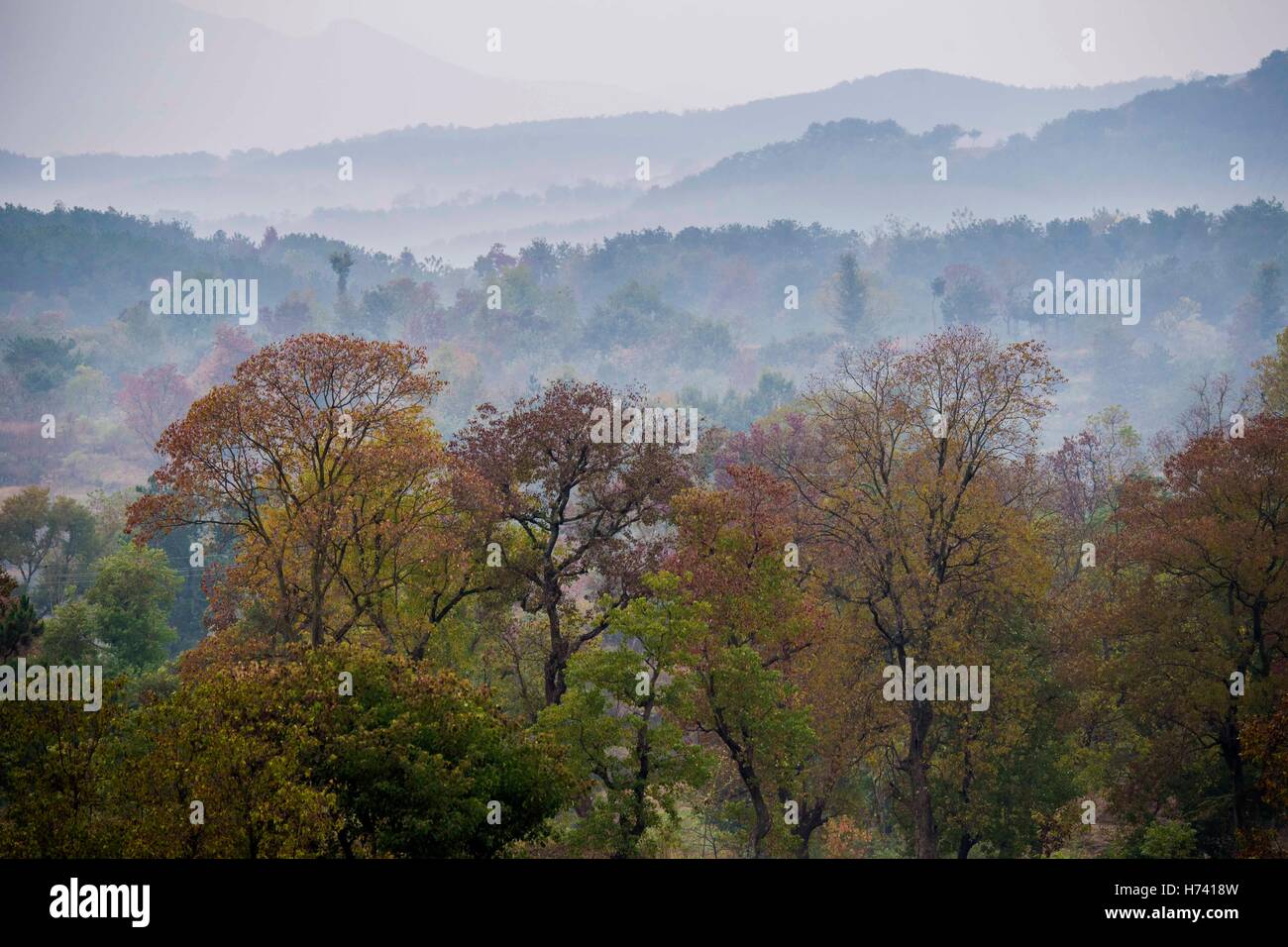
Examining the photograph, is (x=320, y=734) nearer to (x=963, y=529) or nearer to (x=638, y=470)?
(x=638, y=470)

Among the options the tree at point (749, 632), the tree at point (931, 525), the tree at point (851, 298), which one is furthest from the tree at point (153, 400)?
the tree at point (749, 632)

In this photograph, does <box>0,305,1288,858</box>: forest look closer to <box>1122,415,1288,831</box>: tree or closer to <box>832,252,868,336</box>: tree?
<box>1122,415,1288,831</box>: tree

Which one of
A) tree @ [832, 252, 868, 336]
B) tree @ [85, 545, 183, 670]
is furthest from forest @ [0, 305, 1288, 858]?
tree @ [832, 252, 868, 336]

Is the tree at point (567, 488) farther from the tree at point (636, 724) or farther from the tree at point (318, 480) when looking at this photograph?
the tree at point (636, 724)

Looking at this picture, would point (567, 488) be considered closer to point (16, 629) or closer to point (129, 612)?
point (16, 629)

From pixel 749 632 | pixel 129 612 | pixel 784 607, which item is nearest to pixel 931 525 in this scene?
pixel 784 607

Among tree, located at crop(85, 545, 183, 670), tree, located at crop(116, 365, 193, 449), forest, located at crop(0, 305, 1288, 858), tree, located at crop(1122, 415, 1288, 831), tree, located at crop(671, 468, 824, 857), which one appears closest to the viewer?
forest, located at crop(0, 305, 1288, 858)

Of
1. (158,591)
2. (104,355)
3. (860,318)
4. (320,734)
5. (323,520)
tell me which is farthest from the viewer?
(860,318)

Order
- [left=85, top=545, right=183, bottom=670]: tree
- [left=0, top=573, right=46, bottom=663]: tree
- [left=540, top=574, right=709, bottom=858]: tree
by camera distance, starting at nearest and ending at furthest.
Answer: [left=540, top=574, right=709, bottom=858]: tree
[left=0, top=573, right=46, bottom=663]: tree
[left=85, top=545, right=183, bottom=670]: tree

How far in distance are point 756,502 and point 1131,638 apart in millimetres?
14365

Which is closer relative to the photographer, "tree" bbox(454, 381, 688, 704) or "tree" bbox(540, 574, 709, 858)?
"tree" bbox(540, 574, 709, 858)
